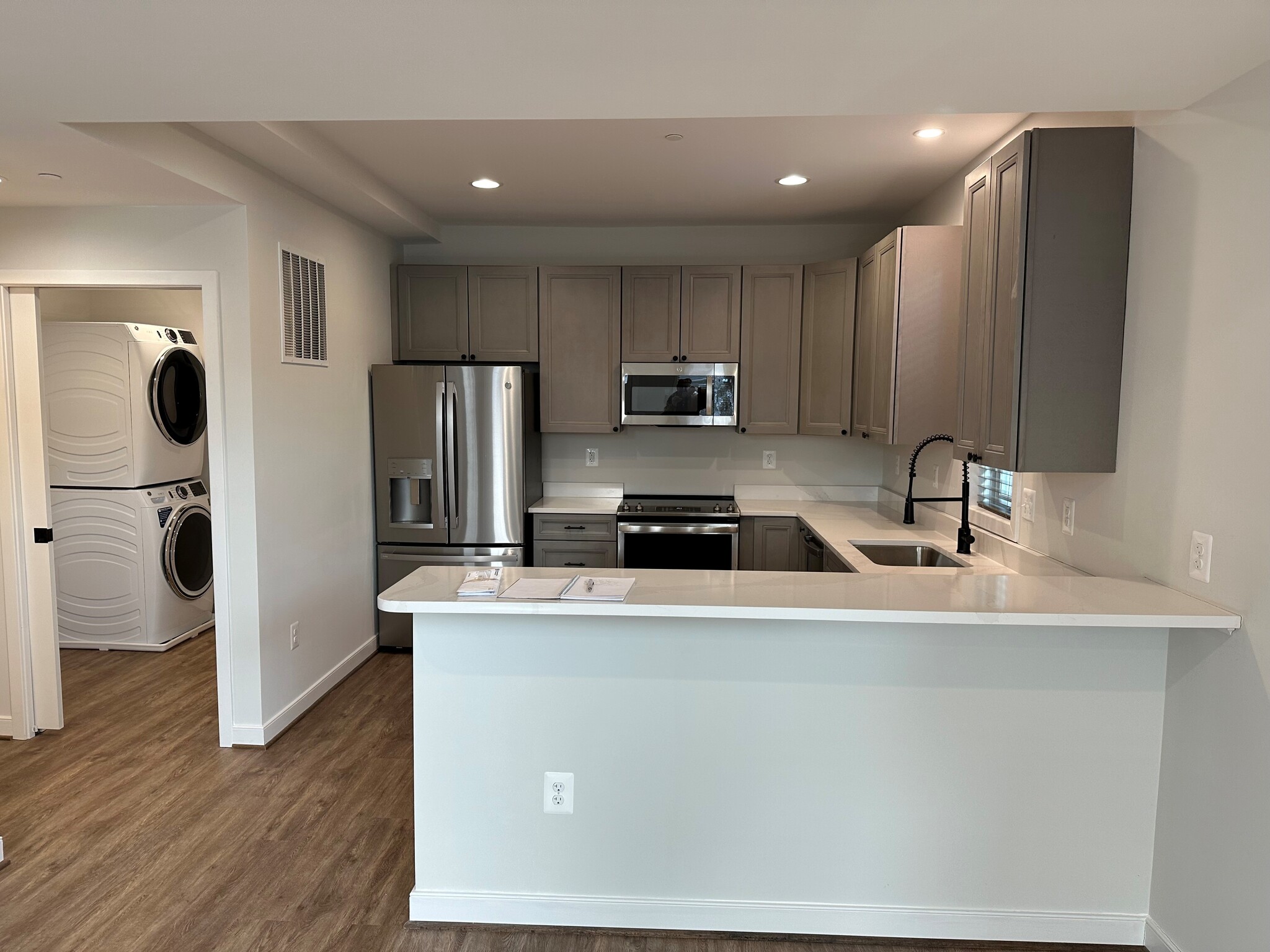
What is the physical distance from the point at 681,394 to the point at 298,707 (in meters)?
2.56

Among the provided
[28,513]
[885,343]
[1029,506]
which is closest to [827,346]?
[885,343]

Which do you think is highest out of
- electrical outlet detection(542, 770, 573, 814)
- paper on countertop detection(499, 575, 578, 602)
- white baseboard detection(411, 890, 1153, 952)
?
paper on countertop detection(499, 575, 578, 602)

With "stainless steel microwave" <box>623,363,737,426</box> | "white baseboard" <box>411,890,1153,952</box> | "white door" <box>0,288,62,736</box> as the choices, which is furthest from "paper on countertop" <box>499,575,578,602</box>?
"stainless steel microwave" <box>623,363,737,426</box>

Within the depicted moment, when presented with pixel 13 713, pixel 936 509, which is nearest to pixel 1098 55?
pixel 936 509

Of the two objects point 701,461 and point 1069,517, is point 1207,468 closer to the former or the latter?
point 1069,517

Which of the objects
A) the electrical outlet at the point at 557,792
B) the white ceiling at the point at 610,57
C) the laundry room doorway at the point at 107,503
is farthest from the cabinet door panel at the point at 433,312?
the electrical outlet at the point at 557,792

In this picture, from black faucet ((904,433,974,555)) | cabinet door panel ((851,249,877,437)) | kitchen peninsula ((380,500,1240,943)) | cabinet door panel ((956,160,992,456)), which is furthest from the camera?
cabinet door panel ((851,249,877,437))

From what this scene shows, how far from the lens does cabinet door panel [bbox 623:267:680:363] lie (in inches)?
181

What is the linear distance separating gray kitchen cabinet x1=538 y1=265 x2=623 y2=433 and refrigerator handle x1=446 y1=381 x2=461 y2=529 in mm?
558

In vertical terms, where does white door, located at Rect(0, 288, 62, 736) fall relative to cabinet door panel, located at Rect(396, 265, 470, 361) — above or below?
below

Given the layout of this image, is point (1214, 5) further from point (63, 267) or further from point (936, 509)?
point (63, 267)

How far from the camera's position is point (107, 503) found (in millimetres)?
4426

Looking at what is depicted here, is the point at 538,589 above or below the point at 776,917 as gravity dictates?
above

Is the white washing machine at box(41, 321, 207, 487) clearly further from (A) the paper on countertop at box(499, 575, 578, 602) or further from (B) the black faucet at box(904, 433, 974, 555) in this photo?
(B) the black faucet at box(904, 433, 974, 555)
